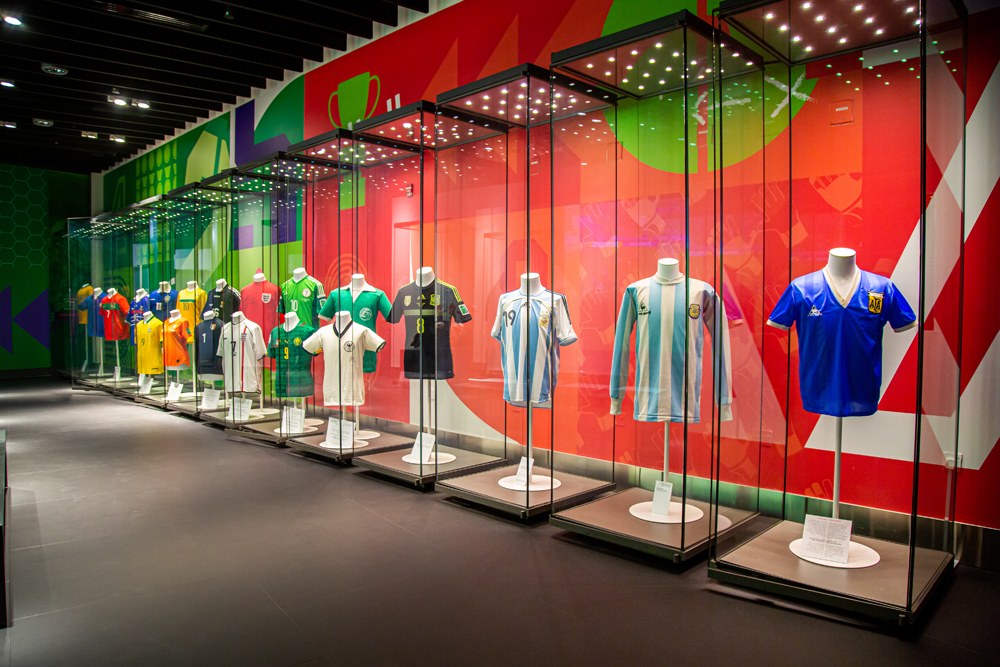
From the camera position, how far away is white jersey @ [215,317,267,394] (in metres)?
6.46

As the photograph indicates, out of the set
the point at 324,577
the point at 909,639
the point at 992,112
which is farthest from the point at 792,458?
the point at 324,577

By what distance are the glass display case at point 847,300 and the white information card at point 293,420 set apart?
13.2ft

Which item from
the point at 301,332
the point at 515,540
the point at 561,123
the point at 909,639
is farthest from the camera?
the point at 301,332

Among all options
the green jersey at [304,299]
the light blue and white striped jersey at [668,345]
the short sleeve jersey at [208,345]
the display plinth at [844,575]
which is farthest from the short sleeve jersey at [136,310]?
the display plinth at [844,575]

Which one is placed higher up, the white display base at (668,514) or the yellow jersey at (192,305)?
the yellow jersey at (192,305)

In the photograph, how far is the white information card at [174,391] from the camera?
8062mm

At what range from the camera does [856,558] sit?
2.83 metres

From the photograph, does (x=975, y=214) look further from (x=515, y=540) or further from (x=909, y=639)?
(x=515, y=540)

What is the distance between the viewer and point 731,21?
296cm

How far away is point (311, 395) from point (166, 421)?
8.95ft

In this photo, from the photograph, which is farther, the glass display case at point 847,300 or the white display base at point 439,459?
the white display base at point 439,459

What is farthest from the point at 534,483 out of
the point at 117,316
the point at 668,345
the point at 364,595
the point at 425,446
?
the point at 117,316

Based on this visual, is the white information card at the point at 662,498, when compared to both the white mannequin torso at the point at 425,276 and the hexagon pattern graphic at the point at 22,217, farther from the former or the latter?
the hexagon pattern graphic at the point at 22,217

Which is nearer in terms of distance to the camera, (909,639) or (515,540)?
(909,639)
